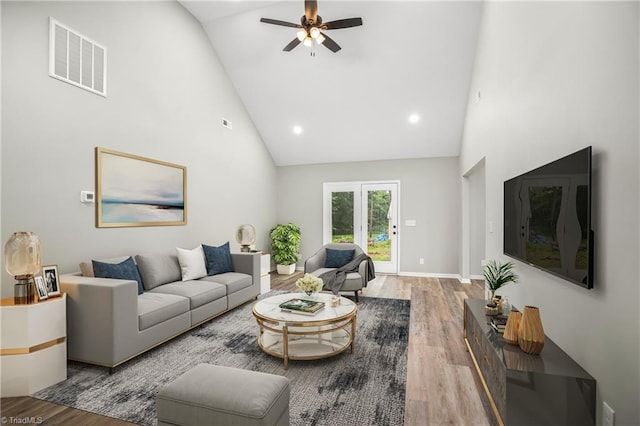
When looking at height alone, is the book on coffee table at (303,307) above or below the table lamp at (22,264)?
below

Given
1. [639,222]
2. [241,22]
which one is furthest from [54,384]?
[241,22]

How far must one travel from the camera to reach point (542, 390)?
1682 mm

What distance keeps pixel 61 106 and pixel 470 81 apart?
5.39 m

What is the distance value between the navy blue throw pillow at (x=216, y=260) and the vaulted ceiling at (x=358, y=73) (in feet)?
10.1

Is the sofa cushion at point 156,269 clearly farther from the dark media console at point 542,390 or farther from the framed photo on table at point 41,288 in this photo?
the dark media console at point 542,390

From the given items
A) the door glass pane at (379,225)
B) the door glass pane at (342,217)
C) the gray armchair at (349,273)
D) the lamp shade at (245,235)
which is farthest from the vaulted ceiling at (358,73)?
the gray armchair at (349,273)

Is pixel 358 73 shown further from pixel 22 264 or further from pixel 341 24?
pixel 22 264

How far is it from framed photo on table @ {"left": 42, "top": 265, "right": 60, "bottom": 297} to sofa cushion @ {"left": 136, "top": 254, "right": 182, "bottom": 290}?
99 centimetres

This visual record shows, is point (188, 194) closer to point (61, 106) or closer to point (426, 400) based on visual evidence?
point (61, 106)

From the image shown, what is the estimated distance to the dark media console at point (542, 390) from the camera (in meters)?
1.64

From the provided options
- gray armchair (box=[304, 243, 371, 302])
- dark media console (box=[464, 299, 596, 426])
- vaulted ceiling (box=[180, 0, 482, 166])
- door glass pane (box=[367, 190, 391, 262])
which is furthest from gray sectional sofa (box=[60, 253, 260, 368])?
door glass pane (box=[367, 190, 391, 262])

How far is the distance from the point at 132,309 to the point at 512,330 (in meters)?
2.91

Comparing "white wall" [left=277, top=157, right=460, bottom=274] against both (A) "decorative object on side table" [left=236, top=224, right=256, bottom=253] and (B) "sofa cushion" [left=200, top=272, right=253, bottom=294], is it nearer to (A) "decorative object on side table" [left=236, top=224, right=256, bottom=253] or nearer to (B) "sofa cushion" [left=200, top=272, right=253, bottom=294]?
(A) "decorative object on side table" [left=236, top=224, right=256, bottom=253]

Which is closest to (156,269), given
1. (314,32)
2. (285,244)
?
(314,32)
